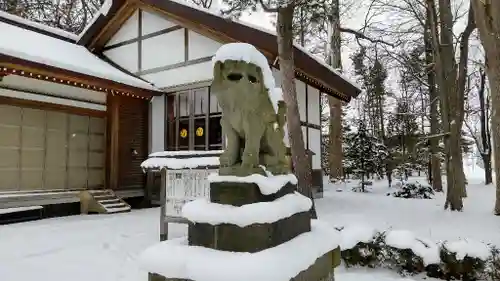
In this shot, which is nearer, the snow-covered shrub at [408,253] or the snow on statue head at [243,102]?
the snow on statue head at [243,102]

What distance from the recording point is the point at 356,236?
4836 mm

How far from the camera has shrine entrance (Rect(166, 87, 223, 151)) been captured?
9.78m

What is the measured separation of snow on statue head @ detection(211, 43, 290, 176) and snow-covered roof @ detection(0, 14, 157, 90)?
19.8ft

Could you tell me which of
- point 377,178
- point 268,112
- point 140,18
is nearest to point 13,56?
point 140,18

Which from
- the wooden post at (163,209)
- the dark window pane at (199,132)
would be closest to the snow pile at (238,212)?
the wooden post at (163,209)

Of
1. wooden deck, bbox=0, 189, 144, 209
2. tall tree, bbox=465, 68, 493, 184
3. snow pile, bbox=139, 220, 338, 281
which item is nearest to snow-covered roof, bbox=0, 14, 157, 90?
wooden deck, bbox=0, 189, 144, 209

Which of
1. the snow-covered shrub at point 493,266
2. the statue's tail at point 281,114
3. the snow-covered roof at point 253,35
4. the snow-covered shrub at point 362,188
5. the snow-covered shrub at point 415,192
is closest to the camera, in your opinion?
the statue's tail at point 281,114

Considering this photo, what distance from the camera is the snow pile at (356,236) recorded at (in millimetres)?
4797

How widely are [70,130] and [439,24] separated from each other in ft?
32.2

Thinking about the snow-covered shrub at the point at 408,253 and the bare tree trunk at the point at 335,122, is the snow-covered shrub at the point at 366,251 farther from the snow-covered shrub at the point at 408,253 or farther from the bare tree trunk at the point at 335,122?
the bare tree trunk at the point at 335,122

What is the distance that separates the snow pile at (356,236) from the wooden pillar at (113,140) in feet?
22.4

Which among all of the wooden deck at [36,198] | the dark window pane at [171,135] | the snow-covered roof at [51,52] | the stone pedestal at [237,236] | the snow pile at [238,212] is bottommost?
the wooden deck at [36,198]

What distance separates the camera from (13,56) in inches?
266

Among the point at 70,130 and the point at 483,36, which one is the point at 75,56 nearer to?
the point at 70,130
